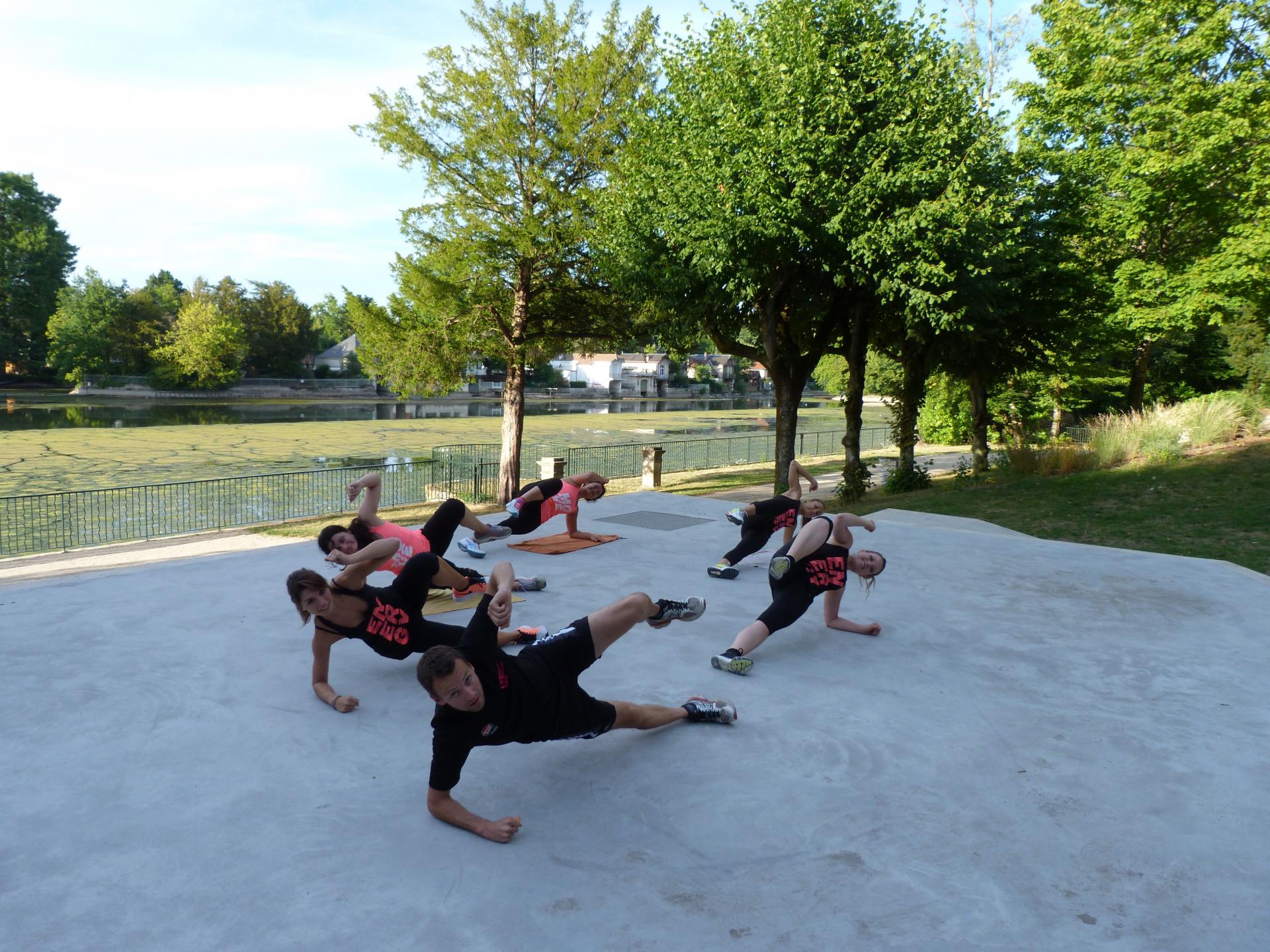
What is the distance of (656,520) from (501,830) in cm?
886

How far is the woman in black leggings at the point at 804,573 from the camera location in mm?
5957

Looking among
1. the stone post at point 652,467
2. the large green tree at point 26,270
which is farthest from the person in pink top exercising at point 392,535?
the large green tree at point 26,270

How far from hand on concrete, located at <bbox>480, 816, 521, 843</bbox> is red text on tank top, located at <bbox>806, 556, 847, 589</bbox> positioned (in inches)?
132

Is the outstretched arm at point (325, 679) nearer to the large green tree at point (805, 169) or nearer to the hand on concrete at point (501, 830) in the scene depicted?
the hand on concrete at point (501, 830)

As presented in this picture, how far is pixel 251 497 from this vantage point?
2006cm

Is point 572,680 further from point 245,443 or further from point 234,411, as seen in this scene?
point 234,411

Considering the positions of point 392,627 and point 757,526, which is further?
point 757,526

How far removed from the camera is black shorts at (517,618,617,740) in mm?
4043

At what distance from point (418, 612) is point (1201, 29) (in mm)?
A: 19182

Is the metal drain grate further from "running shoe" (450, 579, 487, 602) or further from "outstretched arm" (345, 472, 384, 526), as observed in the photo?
"outstretched arm" (345, 472, 384, 526)

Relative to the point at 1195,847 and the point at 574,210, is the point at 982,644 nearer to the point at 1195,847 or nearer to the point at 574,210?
the point at 1195,847

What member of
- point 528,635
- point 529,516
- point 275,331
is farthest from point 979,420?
point 275,331

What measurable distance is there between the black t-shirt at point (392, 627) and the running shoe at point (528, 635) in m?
0.91

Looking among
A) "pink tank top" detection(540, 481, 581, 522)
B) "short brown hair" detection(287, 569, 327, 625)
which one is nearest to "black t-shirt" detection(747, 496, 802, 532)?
"pink tank top" detection(540, 481, 581, 522)
